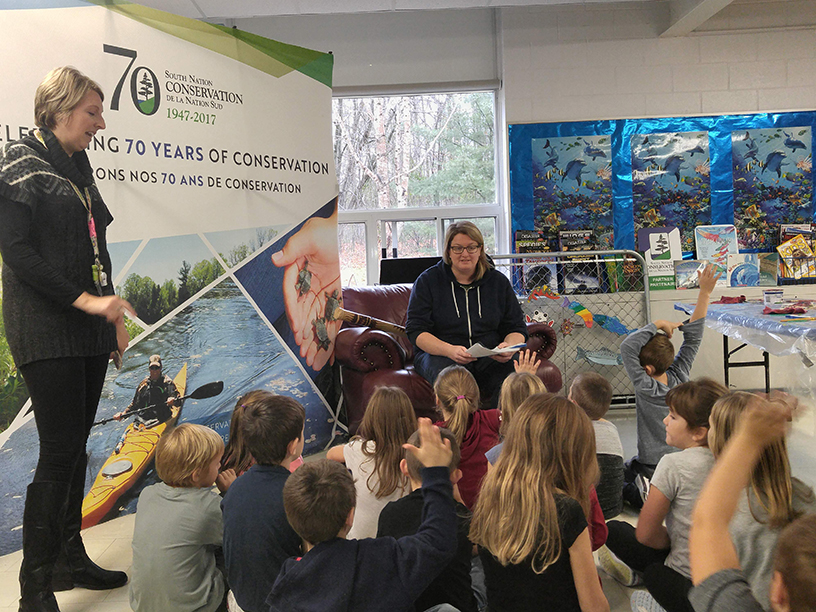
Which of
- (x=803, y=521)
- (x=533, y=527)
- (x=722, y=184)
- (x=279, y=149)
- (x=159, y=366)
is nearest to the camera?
(x=803, y=521)

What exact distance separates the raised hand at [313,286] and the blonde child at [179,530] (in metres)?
1.79

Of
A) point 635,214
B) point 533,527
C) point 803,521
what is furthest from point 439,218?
point 803,521

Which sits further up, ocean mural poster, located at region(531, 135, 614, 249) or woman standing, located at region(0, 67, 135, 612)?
ocean mural poster, located at region(531, 135, 614, 249)

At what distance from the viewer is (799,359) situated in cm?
275

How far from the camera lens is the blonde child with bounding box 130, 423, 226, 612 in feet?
5.68

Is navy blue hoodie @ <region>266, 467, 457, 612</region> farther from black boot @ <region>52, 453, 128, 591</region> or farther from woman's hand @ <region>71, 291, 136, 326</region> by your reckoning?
black boot @ <region>52, 453, 128, 591</region>

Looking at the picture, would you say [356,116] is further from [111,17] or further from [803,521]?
[803,521]

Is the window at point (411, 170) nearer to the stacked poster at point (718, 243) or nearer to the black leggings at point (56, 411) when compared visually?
the stacked poster at point (718, 243)

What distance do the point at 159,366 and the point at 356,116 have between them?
125 inches

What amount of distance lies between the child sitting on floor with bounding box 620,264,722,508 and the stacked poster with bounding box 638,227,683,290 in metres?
2.32

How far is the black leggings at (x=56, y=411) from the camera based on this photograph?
A: 2008mm

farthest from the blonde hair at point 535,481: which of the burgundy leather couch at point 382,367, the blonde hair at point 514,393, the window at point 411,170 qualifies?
the window at point 411,170

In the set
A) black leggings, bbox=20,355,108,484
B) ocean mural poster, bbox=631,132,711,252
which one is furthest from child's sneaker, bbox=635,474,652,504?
ocean mural poster, bbox=631,132,711,252

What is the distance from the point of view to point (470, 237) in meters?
3.08
